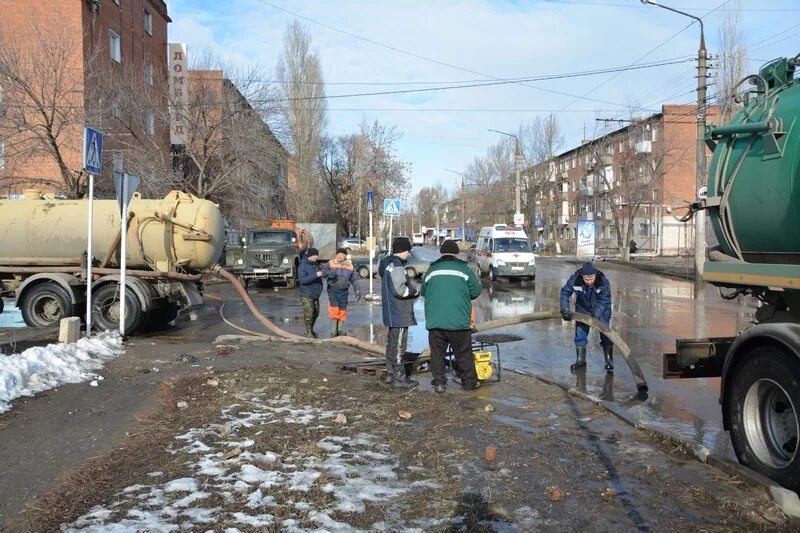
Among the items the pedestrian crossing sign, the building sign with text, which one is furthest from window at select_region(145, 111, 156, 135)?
the pedestrian crossing sign

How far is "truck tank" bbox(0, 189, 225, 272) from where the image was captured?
1226 centimetres

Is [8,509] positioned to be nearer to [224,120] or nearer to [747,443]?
[747,443]

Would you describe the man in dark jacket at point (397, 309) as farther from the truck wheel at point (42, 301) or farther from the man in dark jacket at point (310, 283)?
the truck wheel at point (42, 301)

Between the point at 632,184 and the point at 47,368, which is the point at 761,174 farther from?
the point at 632,184

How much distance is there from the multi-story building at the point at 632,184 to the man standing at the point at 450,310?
27867 mm

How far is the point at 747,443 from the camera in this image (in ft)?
14.2

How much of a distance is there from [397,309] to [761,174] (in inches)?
172

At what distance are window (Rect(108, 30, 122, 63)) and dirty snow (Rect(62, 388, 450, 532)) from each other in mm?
28638

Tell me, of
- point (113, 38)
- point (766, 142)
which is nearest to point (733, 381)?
point (766, 142)

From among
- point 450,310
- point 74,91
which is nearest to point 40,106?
point 74,91

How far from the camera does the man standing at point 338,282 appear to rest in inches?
461

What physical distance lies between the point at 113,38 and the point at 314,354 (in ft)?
85.2

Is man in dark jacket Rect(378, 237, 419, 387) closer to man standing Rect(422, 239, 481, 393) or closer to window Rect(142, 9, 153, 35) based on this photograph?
man standing Rect(422, 239, 481, 393)

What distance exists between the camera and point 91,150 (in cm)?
952
